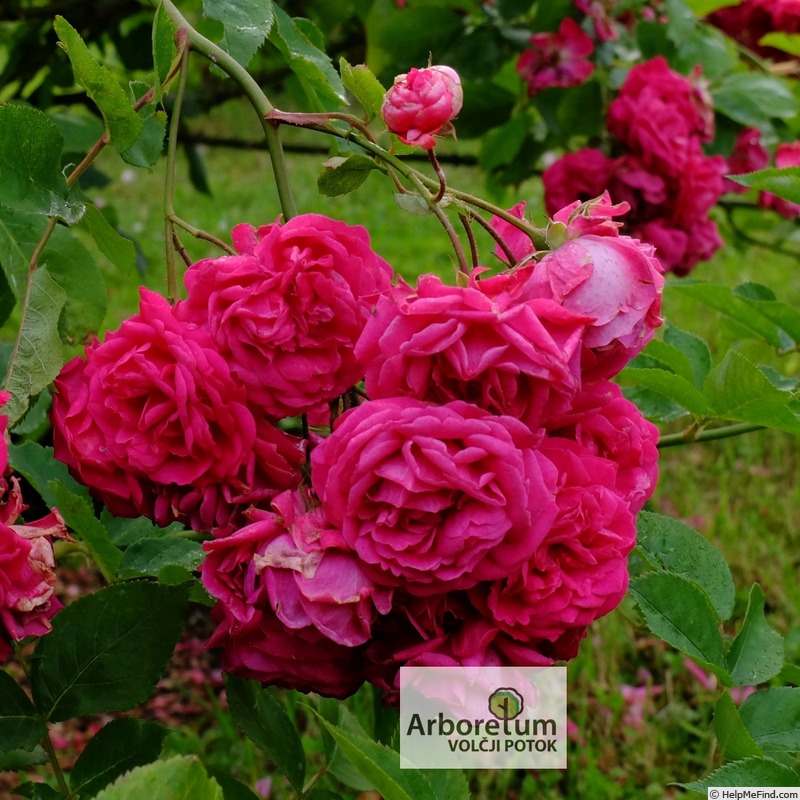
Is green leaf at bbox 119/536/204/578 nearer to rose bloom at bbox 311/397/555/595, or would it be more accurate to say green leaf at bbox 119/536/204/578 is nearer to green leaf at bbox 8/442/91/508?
green leaf at bbox 8/442/91/508

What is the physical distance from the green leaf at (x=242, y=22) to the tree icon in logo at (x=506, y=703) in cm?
47

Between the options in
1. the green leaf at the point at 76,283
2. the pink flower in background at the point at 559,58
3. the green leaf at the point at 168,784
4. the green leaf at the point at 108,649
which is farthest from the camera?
the pink flower in background at the point at 559,58

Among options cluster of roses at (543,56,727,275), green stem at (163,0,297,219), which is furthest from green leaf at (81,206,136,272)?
cluster of roses at (543,56,727,275)

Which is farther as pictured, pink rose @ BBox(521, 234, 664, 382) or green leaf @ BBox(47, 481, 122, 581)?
green leaf @ BBox(47, 481, 122, 581)

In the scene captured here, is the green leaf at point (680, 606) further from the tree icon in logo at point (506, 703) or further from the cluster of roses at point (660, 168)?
the cluster of roses at point (660, 168)

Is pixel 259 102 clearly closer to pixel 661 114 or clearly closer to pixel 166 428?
pixel 166 428

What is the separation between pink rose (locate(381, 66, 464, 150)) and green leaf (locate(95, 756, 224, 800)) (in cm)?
34

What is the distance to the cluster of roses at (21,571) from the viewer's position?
0.57m

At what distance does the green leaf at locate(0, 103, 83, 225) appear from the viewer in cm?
70

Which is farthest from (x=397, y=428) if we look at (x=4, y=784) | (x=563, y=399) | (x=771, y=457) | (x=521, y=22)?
(x=771, y=457)

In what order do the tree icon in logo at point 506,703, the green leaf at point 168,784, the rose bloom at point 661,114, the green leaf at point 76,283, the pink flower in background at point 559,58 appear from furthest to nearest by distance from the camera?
the pink flower in background at point 559,58 < the rose bloom at point 661,114 < the green leaf at point 76,283 < the tree icon in logo at point 506,703 < the green leaf at point 168,784

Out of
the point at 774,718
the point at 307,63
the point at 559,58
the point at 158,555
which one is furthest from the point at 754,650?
the point at 559,58

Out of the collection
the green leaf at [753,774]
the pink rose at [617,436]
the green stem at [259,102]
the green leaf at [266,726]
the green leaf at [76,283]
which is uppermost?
the green stem at [259,102]

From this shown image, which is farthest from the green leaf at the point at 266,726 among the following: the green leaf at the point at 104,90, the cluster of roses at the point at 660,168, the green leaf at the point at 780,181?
the cluster of roses at the point at 660,168
